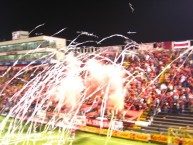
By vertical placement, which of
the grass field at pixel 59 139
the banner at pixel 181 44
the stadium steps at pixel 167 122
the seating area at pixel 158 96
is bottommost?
the grass field at pixel 59 139

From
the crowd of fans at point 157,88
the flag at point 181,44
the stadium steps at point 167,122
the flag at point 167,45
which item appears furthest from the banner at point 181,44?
the stadium steps at point 167,122

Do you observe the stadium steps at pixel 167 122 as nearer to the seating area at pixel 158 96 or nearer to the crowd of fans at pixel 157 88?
the seating area at pixel 158 96

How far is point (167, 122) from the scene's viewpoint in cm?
1953

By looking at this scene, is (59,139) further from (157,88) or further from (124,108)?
(157,88)

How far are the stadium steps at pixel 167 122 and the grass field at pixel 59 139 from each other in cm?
172

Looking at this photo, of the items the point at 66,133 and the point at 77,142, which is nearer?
Result: the point at 77,142

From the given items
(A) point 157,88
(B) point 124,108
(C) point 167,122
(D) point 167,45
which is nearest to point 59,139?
(B) point 124,108

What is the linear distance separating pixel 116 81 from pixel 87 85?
2.26m

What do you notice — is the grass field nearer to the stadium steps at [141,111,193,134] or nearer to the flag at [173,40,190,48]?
the stadium steps at [141,111,193,134]

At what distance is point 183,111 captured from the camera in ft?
63.8

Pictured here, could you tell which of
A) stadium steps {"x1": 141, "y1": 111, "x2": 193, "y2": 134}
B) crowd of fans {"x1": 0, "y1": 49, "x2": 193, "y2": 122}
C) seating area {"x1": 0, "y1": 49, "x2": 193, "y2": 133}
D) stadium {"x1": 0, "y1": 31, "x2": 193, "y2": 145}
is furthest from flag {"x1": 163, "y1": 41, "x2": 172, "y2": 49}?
stadium steps {"x1": 141, "y1": 111, "x2": 193, "y2": 134}

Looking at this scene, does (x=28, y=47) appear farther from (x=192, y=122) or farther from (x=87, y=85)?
(x=192, y=122)

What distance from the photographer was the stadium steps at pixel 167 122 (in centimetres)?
1895

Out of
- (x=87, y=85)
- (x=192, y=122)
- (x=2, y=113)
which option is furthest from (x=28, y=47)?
(x=192, y=122)
